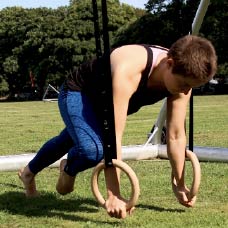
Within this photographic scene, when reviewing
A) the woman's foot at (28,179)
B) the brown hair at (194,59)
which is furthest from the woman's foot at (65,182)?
the brown hair at (194,59)

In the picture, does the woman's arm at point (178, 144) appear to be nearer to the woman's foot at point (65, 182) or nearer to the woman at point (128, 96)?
the woman at point (128, 96)

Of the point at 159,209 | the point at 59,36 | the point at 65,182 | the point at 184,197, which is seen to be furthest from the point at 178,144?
the point at 59,36

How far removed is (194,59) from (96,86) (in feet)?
3.22

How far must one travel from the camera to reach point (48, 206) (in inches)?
224

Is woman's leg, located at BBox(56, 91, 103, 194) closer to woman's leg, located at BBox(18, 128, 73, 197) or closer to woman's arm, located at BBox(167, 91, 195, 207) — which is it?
woman's leg, located at BBox(18, 128, 73, 197)

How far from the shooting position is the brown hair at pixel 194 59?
422cm

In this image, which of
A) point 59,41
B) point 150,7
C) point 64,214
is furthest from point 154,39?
point 64,214

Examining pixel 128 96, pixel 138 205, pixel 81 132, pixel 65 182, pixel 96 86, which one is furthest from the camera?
pixel 138 205

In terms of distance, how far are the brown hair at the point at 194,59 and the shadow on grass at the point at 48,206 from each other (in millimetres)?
1512

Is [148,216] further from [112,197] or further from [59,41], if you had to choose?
[59,41]

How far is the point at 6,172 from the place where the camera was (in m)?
7.89

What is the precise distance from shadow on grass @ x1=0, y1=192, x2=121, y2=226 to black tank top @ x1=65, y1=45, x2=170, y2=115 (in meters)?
1.04

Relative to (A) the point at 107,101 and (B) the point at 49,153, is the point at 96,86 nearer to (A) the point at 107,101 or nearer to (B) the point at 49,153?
(A) the point at 107,101

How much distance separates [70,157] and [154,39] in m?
49.2
